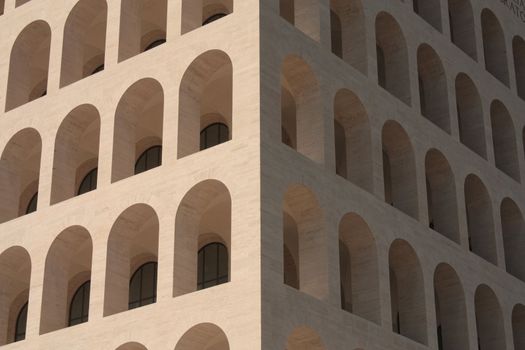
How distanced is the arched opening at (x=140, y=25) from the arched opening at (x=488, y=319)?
11.5 m

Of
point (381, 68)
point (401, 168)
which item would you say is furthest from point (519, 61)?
point (401, 168)

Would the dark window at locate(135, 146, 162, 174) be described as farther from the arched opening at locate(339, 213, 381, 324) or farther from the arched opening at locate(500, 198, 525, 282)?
the arched opening at locate(500, 198, 525, 282)

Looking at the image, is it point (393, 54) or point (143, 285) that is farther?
point (393, 54)

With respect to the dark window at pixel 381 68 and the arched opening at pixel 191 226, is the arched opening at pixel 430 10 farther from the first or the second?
the arched opening at pixel 191 226

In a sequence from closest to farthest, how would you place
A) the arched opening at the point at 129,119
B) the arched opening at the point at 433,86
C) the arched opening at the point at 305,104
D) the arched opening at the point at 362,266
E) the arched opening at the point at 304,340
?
the arched opening at the point at 304,340 < the arched opening at the point at 305,104 < the arched opening at the point at 362,266 < the arched opening at the point at 129,119 < the arched opening at the point at 433,86

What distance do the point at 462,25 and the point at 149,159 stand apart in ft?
37.2

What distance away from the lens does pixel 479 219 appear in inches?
1399

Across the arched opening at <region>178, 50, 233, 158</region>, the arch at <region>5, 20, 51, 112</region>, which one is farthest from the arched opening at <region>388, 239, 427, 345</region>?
the arch at <region>5, 20, 51, 112</region>

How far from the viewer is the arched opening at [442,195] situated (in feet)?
109

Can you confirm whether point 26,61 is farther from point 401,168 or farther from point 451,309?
point 451,309

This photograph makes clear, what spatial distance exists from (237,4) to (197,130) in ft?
10.0

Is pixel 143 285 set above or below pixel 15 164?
below

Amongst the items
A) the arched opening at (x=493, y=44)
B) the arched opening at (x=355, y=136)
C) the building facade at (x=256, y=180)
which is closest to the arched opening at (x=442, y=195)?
the building facade at (x=256, y=180)

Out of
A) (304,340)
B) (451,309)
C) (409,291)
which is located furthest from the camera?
(451,309)
